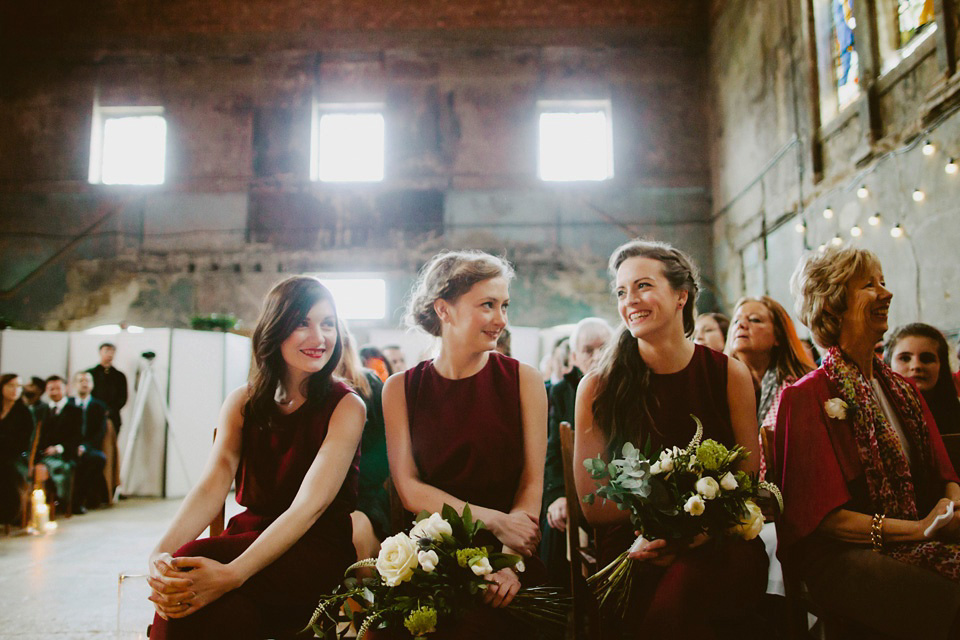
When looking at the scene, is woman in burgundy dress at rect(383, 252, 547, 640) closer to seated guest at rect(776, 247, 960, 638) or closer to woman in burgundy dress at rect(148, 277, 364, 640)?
woman in burgundy dress at rect(148, 277, 364, 640)

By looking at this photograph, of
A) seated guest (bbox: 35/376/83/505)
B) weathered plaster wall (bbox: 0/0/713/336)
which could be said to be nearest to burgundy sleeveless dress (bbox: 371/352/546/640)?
seated guest (bbox: 35/376/83/505)

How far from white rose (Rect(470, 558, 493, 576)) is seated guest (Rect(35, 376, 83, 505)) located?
251 inches

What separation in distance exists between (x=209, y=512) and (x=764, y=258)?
26.9 feet

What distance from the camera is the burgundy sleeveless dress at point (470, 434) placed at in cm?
194

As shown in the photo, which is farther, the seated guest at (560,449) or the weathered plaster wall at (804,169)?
the weathered plaster wall at (804,169)

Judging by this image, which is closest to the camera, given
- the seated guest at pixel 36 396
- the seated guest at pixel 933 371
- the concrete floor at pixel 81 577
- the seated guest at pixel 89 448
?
the concrete floor at pixel 81 577

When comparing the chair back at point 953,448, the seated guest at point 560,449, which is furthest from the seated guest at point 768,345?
the chair back at point 953,448

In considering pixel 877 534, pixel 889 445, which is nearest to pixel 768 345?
pixel 889 445

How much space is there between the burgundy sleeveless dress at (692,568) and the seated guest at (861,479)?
7.4 inches

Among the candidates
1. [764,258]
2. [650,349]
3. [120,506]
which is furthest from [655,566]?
[764,258]

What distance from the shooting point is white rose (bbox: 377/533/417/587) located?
142 centimetres

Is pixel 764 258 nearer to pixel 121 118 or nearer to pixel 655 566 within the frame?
pixel 655 566

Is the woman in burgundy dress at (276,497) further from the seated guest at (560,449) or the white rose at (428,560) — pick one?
the seated guest at (560,449)

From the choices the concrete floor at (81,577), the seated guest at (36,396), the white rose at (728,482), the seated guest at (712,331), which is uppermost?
the seated guest at (712,331)
